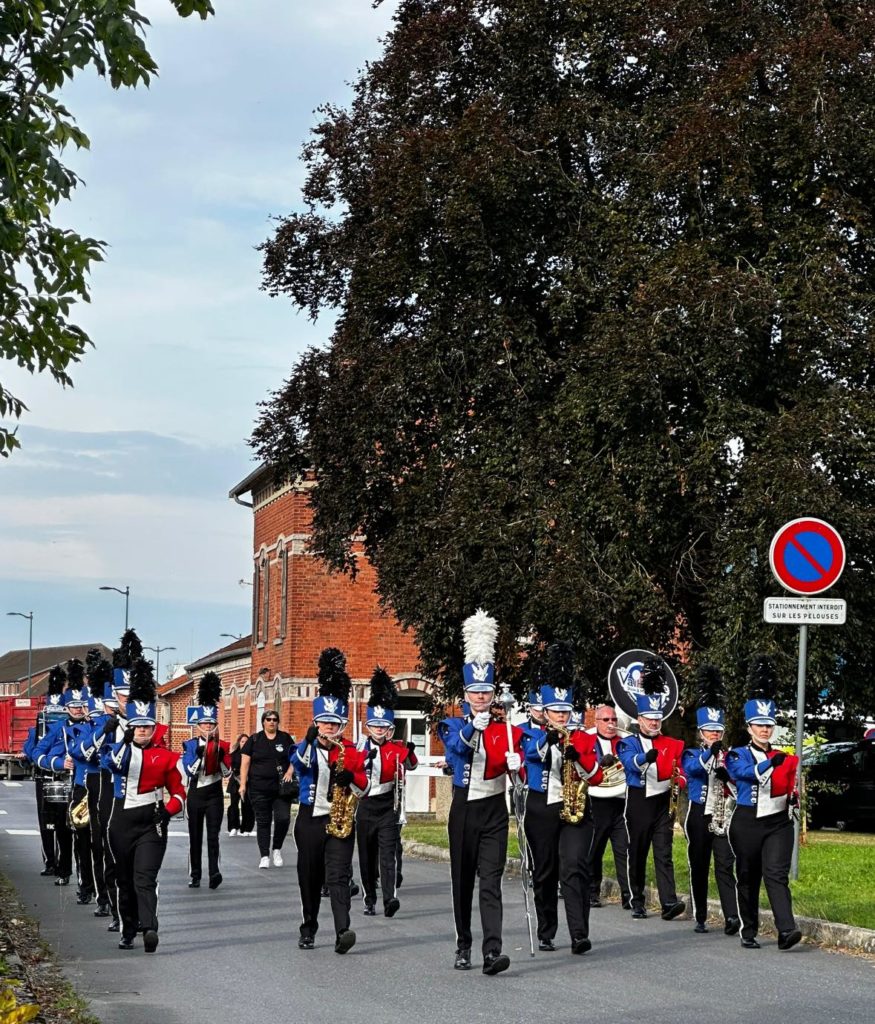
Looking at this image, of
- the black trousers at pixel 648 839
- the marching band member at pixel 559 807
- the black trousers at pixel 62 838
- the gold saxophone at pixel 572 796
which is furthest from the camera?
the black trousers at pixel 62 838

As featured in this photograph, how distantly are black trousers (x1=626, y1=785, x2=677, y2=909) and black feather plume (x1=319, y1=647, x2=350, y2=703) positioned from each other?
11.0ft

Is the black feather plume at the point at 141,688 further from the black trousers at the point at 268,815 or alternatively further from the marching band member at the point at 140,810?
the black trousers at the point at 268,815

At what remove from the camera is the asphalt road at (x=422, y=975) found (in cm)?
1017

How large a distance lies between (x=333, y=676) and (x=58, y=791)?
5573 mm

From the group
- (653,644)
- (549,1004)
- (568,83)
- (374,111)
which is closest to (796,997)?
(549,1004)

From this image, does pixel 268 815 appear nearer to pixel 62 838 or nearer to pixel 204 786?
pixel 204 786

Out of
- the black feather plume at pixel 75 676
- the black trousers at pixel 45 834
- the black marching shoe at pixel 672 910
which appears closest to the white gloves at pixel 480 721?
the black marching shoe at pixel 672 910

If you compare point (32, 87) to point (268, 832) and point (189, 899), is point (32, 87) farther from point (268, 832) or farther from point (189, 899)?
point (268, 832)

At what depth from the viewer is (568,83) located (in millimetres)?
24562

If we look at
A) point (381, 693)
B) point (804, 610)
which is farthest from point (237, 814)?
point (804, 610)

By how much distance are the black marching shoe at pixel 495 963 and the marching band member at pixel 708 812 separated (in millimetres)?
2902

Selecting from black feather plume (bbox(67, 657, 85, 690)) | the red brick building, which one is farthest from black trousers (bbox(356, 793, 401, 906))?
the red brick building

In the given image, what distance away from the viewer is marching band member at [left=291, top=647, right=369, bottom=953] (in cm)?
1315

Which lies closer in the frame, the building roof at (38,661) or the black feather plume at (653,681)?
the black feather plume at (653,681)
